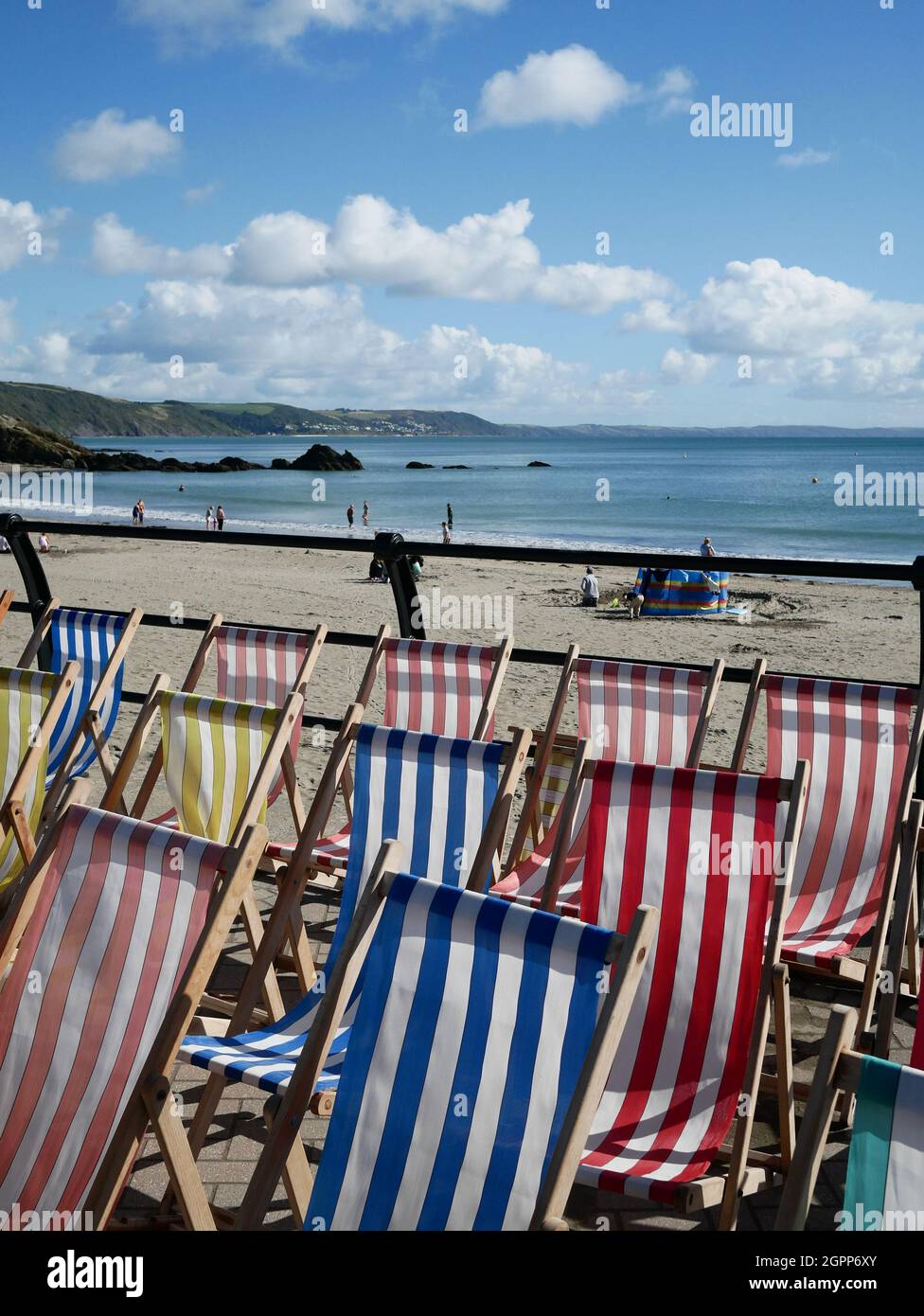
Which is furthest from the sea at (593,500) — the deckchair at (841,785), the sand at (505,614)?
the deckchair at (841,785)

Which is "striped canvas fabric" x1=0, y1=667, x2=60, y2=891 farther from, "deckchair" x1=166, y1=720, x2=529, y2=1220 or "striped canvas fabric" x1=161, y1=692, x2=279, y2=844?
"deckchair" x1=166, y1=720, x2=529, y2=1220

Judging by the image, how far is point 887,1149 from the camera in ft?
4.46

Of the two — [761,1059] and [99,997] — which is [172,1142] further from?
[761,1059]

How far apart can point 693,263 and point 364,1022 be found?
306 feet

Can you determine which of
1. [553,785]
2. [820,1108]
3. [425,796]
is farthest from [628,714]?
[820,1108]

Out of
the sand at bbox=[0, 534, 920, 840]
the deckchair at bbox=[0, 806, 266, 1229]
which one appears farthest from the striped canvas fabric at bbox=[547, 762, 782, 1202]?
the sand at bbox=[0, 534, 920, 840]

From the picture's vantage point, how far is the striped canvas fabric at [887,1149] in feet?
4.38

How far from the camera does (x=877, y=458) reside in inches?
3415

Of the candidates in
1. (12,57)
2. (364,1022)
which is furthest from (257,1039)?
(12,57)

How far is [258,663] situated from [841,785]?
76.5 inches

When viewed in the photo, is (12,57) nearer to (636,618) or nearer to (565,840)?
(636,618)

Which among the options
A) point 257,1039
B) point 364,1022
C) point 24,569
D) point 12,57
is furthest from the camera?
point 12,57

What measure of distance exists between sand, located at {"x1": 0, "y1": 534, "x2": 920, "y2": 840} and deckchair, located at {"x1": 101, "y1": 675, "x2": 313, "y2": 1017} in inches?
→ 201

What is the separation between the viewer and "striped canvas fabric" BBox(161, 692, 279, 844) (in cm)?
303
